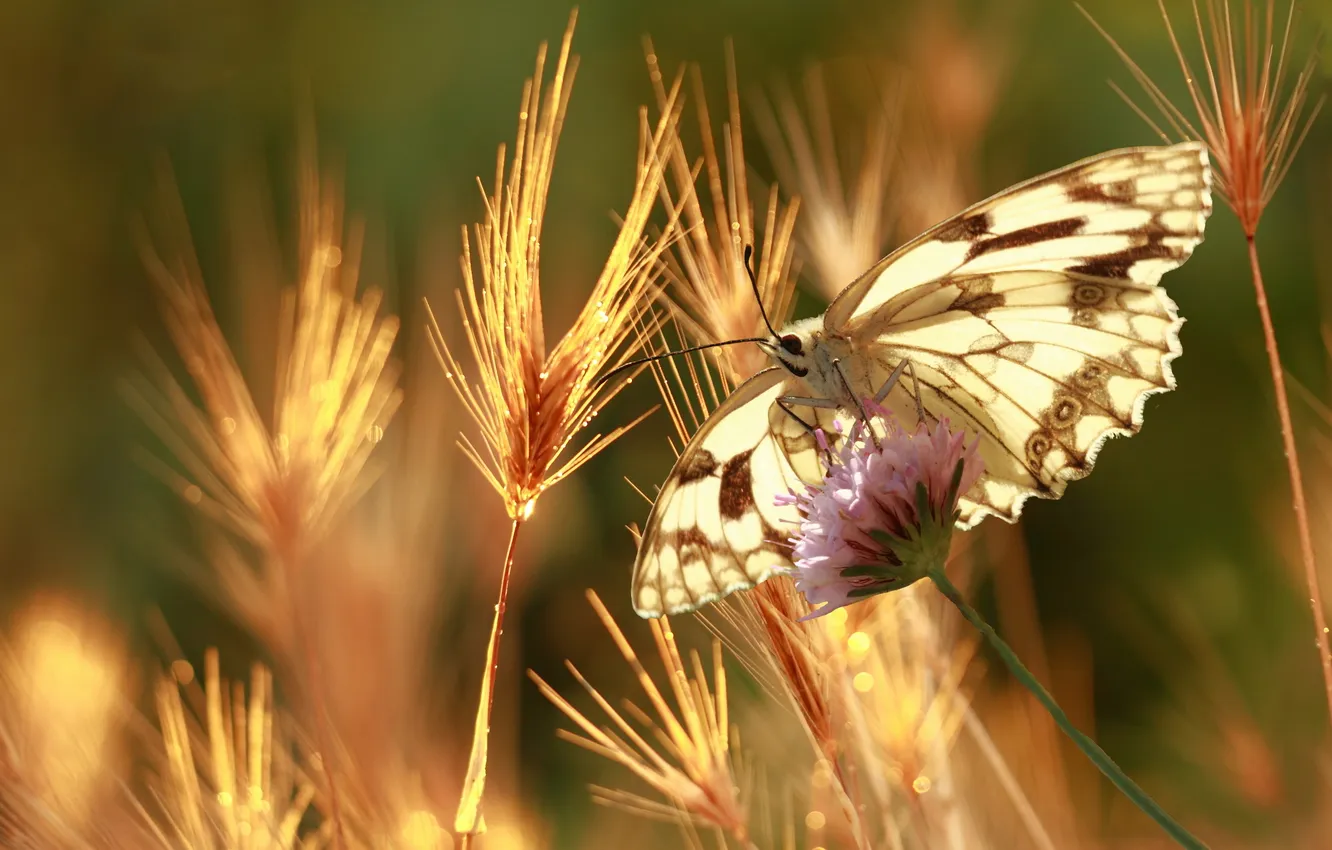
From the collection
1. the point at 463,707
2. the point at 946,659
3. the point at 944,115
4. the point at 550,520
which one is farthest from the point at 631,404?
the point at 946,659

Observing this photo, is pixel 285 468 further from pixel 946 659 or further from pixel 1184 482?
pixel 1184 482

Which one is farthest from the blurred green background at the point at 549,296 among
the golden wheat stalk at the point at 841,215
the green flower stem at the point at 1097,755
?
the green flower stem at the point at 1097,755

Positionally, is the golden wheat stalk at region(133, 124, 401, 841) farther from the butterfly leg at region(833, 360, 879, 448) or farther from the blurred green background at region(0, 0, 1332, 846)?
the blurred green background at region(0, 0, 1332, 846)

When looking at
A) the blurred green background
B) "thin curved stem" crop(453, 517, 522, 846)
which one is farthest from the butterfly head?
the blurred green background

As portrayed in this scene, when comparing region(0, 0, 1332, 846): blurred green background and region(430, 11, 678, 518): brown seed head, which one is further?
region(0, 0, 1332, 846): blurred green background

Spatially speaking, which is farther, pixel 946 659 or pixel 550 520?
pixel 550 520

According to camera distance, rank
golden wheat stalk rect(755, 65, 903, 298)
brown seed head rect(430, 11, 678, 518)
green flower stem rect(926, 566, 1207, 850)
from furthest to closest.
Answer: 1. golden wheat stalk rect(755, 65, 903, 298)
2. brown seed head rect(430, 11, 678, 518)
3. green flower stem rect(926, 566, 1207, 850)

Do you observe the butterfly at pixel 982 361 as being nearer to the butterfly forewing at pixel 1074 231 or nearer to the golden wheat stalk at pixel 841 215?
the butterfly forewing at pixel 1074 231
